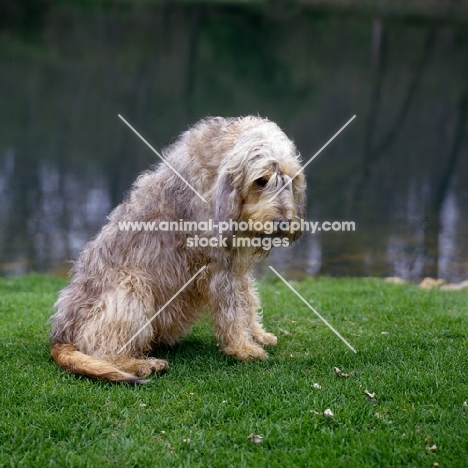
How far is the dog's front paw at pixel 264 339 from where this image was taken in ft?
20.5

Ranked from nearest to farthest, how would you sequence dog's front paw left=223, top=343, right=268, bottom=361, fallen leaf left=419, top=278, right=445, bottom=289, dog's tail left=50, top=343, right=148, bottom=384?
1. dog's tail left=50, top=343, right=148, bottom=384
2. dog's front paw left=223, top=343, right=268, bottom=361
3. fallen leaf left=419, top=278, right=445, bottom=289

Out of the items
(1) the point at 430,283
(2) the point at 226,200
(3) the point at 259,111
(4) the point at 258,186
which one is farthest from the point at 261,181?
(3) the point at 259,111

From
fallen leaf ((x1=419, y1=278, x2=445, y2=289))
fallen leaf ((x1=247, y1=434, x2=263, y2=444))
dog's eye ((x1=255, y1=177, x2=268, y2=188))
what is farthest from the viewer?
fallen leaf ((x1=419, y1=278, x2=445, y2=289))

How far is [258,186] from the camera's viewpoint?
533 centimetres

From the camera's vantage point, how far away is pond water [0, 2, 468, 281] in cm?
1313

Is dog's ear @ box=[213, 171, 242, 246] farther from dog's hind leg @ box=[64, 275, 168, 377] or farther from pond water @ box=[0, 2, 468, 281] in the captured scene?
pond water @ box=[0, 2, 468, 281]

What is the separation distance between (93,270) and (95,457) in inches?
76.7

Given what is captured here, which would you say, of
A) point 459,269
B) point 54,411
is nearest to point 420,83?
point 459,269

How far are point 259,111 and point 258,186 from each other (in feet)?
51.3

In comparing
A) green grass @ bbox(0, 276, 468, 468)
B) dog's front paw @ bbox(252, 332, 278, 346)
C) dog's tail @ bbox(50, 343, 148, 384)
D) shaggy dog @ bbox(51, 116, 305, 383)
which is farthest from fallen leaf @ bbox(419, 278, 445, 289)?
dog's tail @ bbox(50, 343, 148, 384)

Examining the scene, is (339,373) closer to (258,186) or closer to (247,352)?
(247,352)

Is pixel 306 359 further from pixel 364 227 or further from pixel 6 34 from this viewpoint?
pixel 6 34

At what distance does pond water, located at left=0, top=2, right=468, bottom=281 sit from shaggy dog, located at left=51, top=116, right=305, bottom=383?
217 inches

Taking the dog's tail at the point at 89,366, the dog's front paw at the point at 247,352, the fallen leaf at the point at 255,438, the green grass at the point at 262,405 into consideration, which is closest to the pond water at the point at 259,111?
the green grass at the point at 262,405
